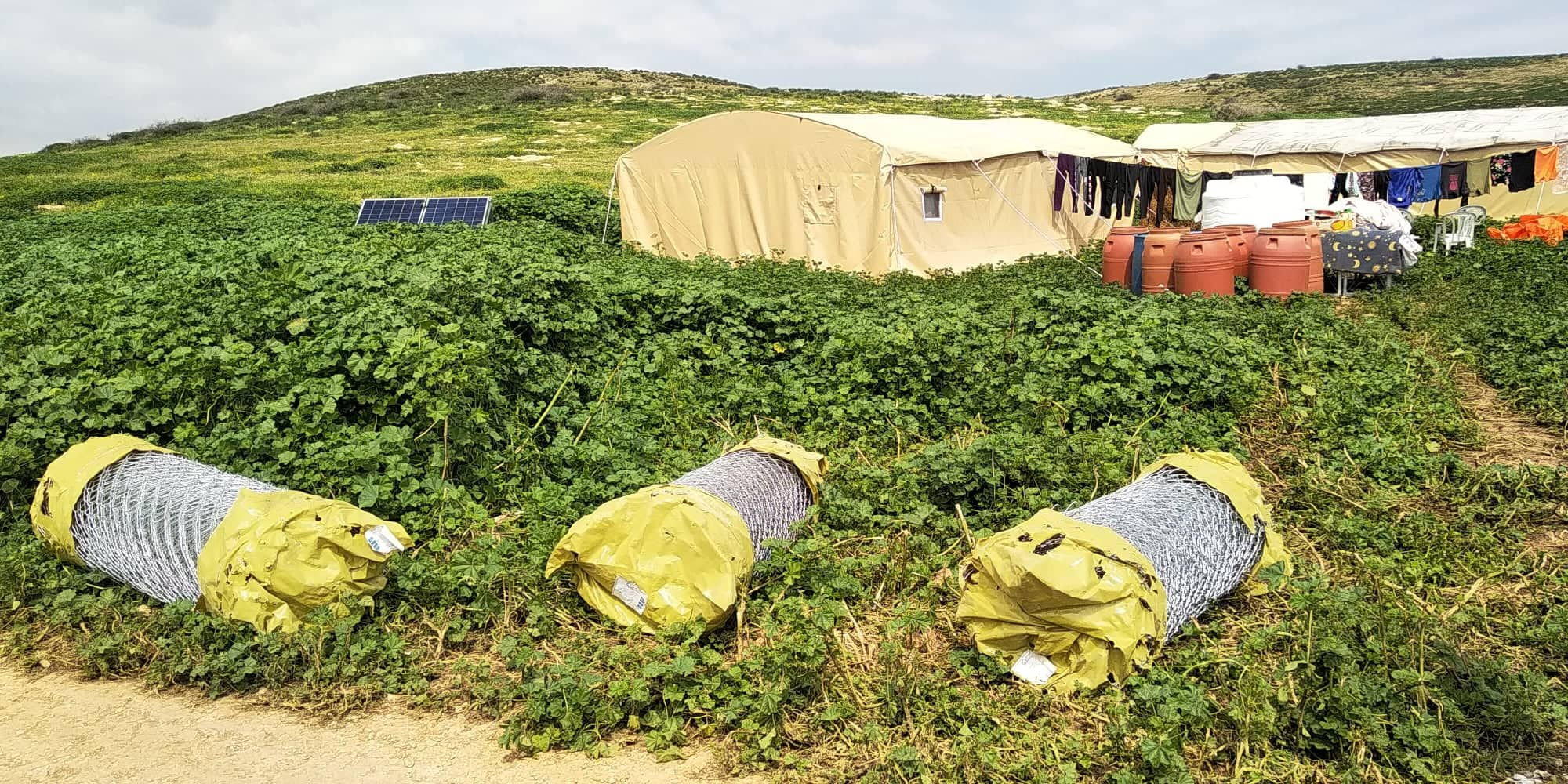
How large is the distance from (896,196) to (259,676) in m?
10.1

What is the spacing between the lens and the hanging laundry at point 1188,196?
59.4ft

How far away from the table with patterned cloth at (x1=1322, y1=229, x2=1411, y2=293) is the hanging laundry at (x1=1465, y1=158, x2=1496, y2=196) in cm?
614

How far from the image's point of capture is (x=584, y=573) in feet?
15.3

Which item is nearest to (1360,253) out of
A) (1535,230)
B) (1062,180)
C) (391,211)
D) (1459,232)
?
(1459,232)

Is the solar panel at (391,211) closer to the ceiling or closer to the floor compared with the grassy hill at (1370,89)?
closer to the floor

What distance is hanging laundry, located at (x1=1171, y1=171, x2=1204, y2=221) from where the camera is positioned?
1811cm

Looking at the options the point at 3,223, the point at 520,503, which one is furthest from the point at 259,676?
the point at 3,223

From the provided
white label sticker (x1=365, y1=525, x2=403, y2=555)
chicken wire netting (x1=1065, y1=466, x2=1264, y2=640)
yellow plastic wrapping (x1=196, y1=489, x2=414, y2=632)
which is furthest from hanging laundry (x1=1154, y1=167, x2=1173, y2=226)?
yellow plastic wrapping (x1=196, y1=489, x2=414, y2=632)

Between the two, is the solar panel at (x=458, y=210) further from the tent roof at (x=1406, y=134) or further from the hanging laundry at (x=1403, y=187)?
the hanging laundry at (x=1403, y=187)

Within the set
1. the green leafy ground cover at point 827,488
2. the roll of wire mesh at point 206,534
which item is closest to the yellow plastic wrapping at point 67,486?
the roll of wire mesh at point 206,534

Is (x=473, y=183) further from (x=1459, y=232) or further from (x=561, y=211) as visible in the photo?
(x=1459, y=232)

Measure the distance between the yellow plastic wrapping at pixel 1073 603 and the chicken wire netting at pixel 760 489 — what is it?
1299mm

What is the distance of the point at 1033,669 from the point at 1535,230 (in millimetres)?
14214

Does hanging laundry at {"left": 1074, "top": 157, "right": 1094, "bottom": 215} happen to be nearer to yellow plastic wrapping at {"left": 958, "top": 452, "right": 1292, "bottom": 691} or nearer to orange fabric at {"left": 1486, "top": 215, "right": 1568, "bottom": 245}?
orange fabric at {"left": 1486, "top": 215, "right": 1568, "bottom": 245}
